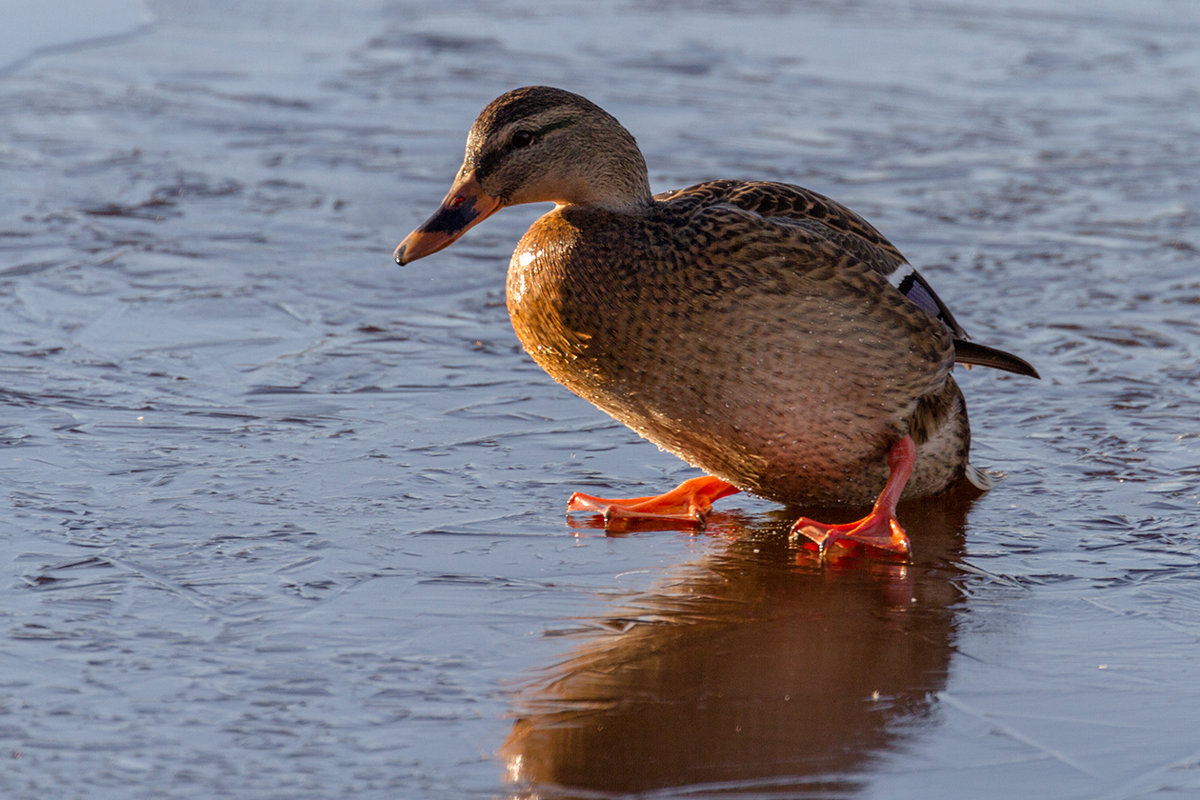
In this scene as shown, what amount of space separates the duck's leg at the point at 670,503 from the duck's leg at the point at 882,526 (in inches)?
11.2

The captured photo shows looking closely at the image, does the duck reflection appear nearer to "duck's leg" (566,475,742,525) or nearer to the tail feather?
"duck's leg" (566,475,742,525)

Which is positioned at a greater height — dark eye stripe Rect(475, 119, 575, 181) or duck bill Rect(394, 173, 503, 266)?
dark eye stripe Rect(475, 119, 575, 181)

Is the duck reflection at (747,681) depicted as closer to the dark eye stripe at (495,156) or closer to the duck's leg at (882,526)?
the duck's leg at (882,526)

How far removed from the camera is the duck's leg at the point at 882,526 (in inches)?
156

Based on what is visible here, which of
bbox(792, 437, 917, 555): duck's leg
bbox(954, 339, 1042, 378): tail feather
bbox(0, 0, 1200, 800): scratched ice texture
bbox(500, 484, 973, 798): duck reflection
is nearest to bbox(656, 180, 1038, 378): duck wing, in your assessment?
bbox(954, 339, 1042, 378): tail feather

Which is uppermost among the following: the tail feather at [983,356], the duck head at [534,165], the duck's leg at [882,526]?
the duck head at [534,165]

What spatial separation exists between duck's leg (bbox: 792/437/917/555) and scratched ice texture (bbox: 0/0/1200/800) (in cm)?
8

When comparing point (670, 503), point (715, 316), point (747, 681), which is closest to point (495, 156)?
point (715, 316)

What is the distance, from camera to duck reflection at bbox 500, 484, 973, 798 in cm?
276

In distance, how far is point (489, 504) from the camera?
4.16 metres

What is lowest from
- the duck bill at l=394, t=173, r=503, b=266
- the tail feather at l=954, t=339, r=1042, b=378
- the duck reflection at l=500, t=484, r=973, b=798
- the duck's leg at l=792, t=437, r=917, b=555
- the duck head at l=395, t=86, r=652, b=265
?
the duck reflection at l=500, t=484, r=973, b=798

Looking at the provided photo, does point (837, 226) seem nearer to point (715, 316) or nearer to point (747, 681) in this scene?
point (715, 316)

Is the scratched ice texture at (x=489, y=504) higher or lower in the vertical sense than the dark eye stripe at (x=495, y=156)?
lower

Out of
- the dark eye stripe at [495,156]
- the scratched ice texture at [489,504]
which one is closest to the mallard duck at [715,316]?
the dark eye stripe at [495,156]
